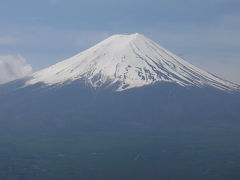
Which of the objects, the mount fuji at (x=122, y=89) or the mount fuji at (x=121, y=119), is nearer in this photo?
the mount fuji at (x=121, y=119)

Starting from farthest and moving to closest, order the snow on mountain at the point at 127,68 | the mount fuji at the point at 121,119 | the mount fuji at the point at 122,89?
the snow on mountain at the point at 127,68 → the mount fuji at the point at 122,89 → the mount fuji at the point at 121,119

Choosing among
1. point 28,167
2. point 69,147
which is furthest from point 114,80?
point 28,167

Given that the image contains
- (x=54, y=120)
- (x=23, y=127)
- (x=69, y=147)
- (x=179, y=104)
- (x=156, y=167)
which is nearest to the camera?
(x=156, y=167)

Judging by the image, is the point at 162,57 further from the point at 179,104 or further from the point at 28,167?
the point at 28,167

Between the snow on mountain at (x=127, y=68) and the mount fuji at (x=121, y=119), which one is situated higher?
the snow on mountain at (x=127, y=68)

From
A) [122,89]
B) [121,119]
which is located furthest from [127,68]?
[121,119]

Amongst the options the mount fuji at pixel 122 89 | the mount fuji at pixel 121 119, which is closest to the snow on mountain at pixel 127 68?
the mount fuji at pixel 122 89

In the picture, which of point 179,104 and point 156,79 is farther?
point 156,79

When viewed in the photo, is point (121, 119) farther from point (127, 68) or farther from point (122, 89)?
point (127, 68)

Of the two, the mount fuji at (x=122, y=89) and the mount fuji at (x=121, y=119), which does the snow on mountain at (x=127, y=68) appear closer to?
the mount fuji at (x=122, y=89)
